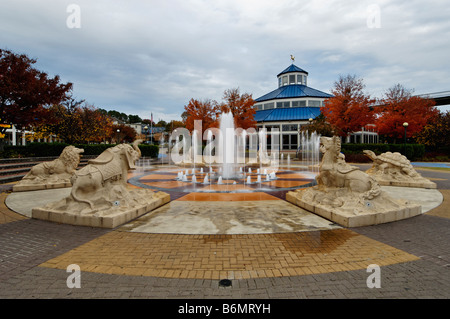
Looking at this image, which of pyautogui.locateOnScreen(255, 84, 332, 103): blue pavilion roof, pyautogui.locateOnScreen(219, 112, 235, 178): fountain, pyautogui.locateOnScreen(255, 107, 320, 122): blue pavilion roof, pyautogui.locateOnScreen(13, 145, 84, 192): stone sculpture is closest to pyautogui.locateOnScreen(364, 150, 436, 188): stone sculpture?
pyautogui.locateOnScreen(219, 112, 235, 178): fountain

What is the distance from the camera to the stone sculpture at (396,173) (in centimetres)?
1055

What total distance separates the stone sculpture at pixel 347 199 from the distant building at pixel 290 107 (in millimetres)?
35309

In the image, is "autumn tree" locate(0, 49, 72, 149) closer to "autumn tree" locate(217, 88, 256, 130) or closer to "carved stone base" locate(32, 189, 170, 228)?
"carved stone base" locate(32, 189, 170, 228)

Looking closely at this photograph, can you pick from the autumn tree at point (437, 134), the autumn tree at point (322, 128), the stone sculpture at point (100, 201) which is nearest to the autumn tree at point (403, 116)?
the autumn tree at point (437, 134)

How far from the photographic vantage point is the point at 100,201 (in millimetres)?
A: 5770

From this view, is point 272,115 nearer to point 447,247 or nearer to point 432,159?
point 432,159

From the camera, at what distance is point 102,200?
5.77 meters

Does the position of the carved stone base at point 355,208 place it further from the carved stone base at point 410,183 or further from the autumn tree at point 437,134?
the autumn tree at point 437,134

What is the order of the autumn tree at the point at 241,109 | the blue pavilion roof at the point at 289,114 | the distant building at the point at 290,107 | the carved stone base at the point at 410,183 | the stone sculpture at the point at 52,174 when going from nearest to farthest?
the stone sculpture at the point at 52,174 → the carved stone base at the point at 410,183 → the autumn tree at the point at 241,109 → the blue pavilion roof at the point at 289,114 → the distant building at the point at 290,107

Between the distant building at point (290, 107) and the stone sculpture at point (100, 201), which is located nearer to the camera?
the stone sculpture at point (100, 201)

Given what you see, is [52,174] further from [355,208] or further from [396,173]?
[396,173]

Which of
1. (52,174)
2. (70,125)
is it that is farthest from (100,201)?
(70,125)

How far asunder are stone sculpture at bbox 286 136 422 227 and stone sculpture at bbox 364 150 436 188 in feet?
16.3

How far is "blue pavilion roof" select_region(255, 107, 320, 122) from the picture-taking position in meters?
42.5
